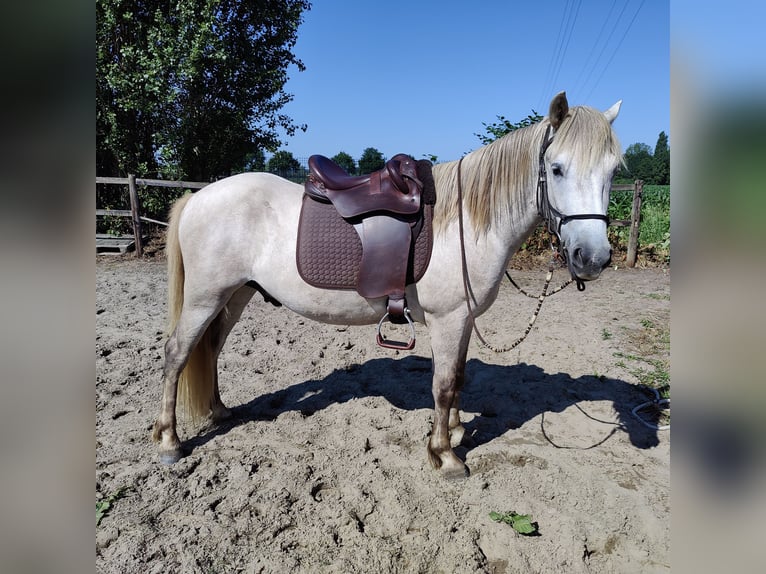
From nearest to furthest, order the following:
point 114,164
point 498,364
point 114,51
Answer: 1. point 498,364
2. point 114,51
3. point 114,164

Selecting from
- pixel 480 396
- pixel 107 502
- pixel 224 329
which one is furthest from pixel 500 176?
pixel 107 502

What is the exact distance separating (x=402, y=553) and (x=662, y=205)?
12697mm

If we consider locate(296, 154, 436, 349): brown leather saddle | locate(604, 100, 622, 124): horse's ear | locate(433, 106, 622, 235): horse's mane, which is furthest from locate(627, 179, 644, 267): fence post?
locate(296, 154, 436, 349): brown leather saddle

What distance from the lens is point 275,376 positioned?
152 inches

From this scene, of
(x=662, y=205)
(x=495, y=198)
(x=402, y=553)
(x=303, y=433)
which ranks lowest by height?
(x=402, y=553)

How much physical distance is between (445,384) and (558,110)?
62.3 inches

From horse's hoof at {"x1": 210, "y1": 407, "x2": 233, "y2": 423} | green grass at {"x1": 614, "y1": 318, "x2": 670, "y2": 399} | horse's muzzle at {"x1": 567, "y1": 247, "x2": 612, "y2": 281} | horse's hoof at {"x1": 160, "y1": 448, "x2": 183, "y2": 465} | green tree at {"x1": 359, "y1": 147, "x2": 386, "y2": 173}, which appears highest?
green tree at {"x1": 359, "y1": 147, "x2": 386, "y2": 173}

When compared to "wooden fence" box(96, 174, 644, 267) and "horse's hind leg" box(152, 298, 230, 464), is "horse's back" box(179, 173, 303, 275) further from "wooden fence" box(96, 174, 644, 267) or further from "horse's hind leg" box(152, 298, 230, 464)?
"wooden fence" box(96, 174, 644, 267)

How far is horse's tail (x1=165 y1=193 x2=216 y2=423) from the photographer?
2838 millimetres

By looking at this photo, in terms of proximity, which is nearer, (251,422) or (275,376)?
(251,422)

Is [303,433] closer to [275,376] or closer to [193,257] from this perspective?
[275,376]

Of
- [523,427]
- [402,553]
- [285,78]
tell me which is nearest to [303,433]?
[402,553]

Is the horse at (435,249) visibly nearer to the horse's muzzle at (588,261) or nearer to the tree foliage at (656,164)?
the horse's muzzle at (588,261)

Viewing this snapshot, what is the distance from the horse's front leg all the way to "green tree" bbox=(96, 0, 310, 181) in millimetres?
9040
